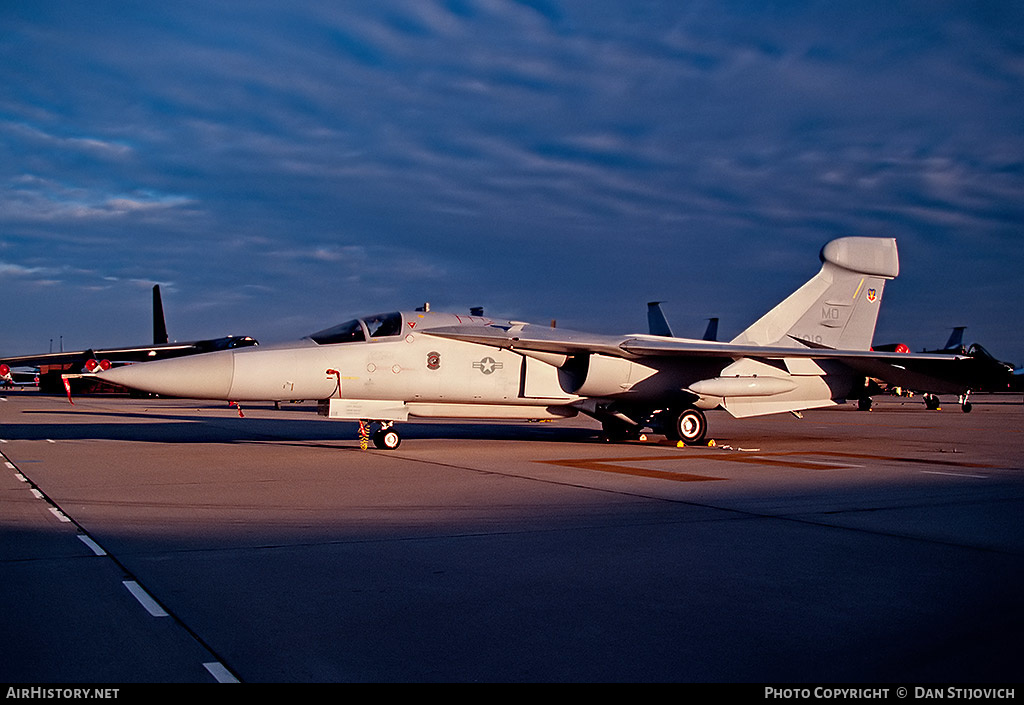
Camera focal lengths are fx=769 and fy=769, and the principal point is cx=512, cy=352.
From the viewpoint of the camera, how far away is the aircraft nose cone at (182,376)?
37.0 feet

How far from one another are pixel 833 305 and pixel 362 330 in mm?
11040

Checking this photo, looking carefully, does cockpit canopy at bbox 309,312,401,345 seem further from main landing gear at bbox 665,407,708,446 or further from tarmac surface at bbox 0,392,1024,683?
main landing gear at bbox 665,407,708,446

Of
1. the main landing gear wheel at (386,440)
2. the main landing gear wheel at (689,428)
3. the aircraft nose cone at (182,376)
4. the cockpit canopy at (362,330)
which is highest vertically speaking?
the cockpit canopy at (362,330)

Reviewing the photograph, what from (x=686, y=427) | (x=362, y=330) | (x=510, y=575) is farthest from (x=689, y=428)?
(x=510, y=575)

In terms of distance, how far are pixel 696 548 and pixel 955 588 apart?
64.7 inches

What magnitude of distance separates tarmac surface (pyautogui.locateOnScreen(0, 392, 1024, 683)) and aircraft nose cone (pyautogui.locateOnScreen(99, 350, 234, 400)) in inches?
58.2

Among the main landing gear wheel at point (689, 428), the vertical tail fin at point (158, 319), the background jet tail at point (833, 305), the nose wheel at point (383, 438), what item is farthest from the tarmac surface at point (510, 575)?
the vertical tail fin at point (158, 319)

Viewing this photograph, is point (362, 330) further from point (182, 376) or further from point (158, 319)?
point (158, 319)

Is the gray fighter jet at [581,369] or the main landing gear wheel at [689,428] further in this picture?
the main landing gear wheel at [689,428]

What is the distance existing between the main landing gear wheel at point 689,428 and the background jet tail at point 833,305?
3150 mm

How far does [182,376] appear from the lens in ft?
37.8

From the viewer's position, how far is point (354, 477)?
9.53 meters

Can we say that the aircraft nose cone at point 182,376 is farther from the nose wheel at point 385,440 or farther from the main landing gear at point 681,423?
the main landing gear at point 681,423

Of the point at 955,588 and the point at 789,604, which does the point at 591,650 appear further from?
the point at 955,588
